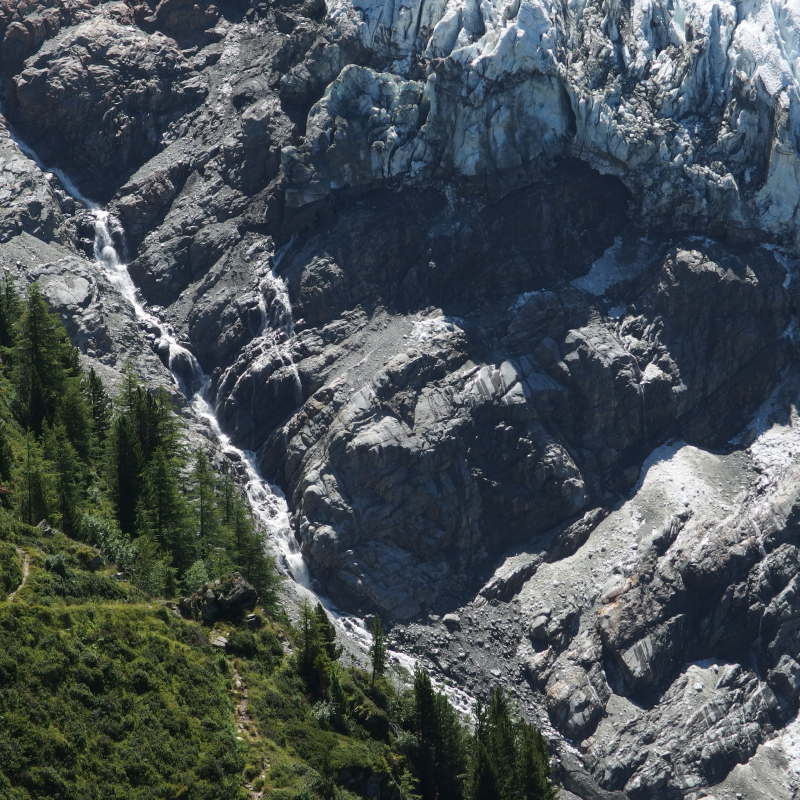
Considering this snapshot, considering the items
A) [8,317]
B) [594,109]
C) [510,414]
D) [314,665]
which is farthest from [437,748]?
[594,109]

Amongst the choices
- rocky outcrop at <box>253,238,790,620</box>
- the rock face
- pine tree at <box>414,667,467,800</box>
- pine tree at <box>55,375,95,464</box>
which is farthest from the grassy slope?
rocky outcrop at <box>253,238,790,620</box>

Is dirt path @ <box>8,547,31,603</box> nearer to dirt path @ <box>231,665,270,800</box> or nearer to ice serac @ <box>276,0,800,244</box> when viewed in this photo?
dirt path @ <box>231,665,270,800</box>

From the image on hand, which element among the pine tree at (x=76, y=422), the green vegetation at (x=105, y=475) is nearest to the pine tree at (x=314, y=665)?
the green vegetation at (x=105, y=475)

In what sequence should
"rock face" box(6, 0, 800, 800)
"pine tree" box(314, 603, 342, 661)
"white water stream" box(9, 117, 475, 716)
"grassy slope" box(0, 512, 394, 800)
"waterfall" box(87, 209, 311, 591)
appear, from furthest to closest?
1. "waterfall" box(87, 209, 311, 591)
2. "rock face" box(6, 0, 800, 800)
3. "white water stream" box(9, 117, 475, 716)
4. "pine tree" box(314, 603, 342, 661)
5. "grassy slope" box(0, 512, 394, 800)

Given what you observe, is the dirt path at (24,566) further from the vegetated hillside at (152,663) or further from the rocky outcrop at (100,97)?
the rocky outcrop at (100,97)

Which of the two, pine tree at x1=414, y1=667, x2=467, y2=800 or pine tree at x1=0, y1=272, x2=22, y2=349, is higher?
pine tree at x1=0, y1=272, x2=22, y2=349
